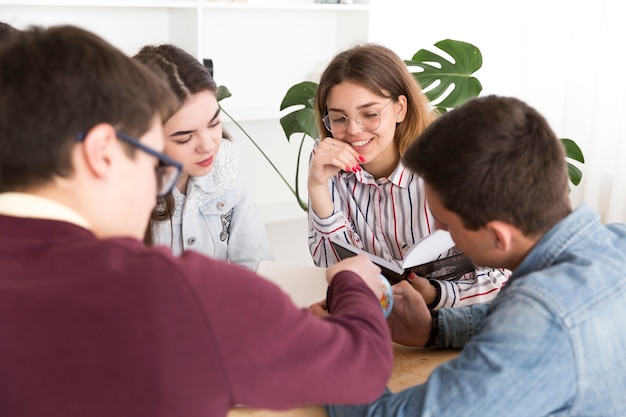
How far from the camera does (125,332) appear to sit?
824 millimetres

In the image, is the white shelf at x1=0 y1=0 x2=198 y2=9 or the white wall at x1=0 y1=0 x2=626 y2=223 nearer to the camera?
the white shelf at x1=0 y1=0 x2=198 y2=9

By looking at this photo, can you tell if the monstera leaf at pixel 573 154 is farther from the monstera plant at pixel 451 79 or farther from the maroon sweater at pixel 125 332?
the maroon sweater at pixel 125 332

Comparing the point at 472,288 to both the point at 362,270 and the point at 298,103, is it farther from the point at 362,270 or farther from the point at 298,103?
the point at 298,103

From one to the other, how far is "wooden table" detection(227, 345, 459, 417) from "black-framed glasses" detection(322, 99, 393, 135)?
772mm

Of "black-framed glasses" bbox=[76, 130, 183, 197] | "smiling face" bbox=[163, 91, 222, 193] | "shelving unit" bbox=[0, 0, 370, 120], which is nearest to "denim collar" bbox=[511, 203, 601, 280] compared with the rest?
"black-framed glasses" bbox=[76, 130, 183, 197]

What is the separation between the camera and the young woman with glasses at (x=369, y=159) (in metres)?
2.12

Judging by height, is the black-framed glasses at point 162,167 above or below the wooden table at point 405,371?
above

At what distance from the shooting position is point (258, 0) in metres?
3.51

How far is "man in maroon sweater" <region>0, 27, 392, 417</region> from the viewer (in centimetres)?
83

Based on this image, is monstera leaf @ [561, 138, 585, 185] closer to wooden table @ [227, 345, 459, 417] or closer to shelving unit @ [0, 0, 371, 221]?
shelving unit @ [0, 0, 371, 221]

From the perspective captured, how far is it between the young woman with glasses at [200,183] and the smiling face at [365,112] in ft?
1.09

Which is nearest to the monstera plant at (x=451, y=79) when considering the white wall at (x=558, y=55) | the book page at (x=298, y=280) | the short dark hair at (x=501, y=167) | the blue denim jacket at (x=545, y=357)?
the white wall at (x=558, y=55)

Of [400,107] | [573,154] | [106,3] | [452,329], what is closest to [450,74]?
[573,154]

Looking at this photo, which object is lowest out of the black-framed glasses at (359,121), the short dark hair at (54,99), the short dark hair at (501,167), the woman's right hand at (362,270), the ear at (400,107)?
the woman's right hand at (362,270)
